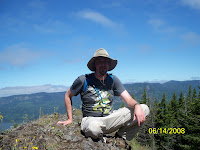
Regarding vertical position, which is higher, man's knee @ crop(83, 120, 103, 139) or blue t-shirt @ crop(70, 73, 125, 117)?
blue t-shirt @ crop(70, 73, 125, 117)

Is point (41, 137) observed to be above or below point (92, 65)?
below

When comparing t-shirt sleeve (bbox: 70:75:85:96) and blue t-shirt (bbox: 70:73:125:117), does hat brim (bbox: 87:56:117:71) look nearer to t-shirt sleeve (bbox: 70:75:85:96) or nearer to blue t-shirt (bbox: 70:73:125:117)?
blue t-shirt (bbox: 70:73:125:117)

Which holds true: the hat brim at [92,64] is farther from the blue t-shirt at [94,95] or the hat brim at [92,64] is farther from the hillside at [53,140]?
the hillside at [53,140]

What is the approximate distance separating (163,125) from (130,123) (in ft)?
115

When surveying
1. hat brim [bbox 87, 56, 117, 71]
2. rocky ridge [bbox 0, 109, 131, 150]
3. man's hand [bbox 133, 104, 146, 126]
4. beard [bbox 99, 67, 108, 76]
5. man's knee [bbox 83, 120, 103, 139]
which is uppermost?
hat brim [bbox 87, 56, 117, 71]

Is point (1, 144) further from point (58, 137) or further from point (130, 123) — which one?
point (130, 123)

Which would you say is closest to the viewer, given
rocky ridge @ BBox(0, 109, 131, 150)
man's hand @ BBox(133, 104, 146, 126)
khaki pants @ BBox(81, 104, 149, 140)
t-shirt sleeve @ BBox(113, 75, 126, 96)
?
rocky ridge @ BBox(0, 109, 131, 150)

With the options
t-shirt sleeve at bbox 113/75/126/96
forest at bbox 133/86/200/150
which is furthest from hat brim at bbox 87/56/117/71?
forest at bbox 133/86/200/150

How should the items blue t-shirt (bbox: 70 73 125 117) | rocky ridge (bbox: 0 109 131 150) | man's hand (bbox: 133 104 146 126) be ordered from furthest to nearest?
1. blue t-shirt (bbox: 70 73 125 117)
2. man's hand (bbox: 133 104 146 126)
3. rocky ridge (bbox: 0 109 131 150)

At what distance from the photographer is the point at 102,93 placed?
4.66 meters

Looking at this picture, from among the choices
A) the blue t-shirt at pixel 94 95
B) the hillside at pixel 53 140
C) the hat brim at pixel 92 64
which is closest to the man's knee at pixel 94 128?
the hillside at pixel 53 140

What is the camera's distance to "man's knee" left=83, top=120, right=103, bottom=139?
13.8 ft

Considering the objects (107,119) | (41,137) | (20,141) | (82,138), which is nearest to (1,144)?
(20,141)

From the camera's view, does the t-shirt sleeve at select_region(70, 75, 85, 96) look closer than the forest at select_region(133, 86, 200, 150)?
Yes
